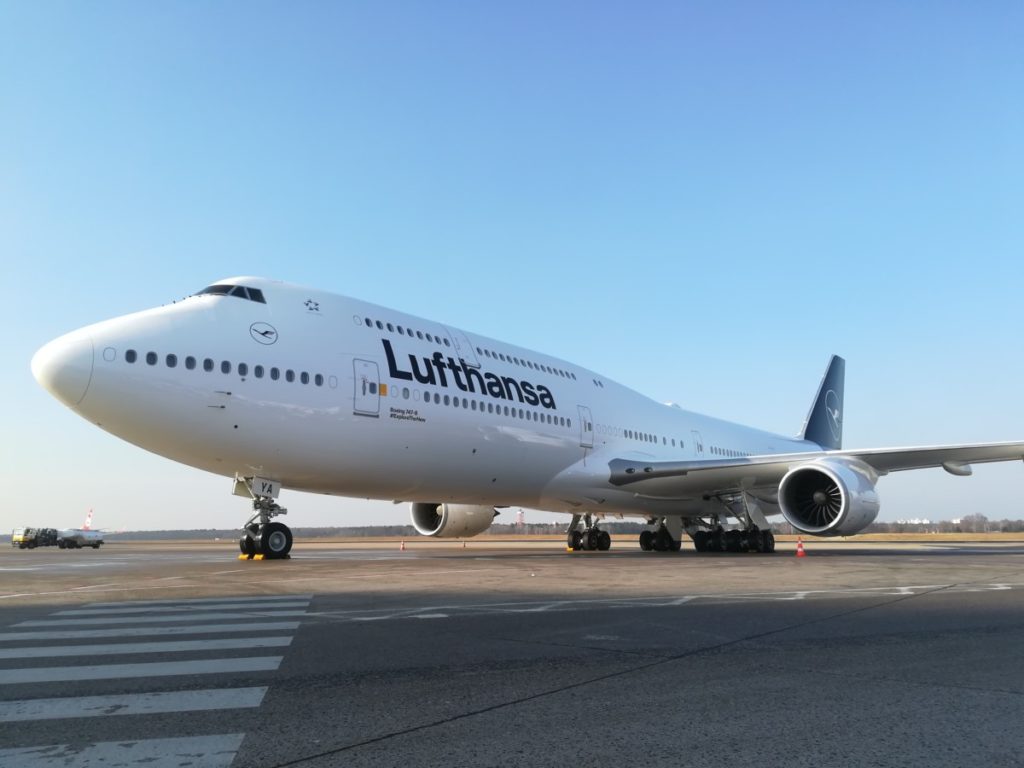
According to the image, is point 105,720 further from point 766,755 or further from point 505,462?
point 505,462

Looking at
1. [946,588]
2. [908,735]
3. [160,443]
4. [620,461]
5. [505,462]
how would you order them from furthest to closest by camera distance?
1. [620,461]
2. [505,462]
3. [160,443]
4. [946,588]
5. [908,735]

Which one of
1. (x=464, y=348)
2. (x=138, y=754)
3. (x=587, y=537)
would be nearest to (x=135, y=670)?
(x=138, y=754)

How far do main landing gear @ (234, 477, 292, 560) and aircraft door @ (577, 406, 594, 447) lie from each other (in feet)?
26.6

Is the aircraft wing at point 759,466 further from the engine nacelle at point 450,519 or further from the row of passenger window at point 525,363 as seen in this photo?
the engine nacelle at point 450,519

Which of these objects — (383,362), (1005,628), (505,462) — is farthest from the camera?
(505,462)

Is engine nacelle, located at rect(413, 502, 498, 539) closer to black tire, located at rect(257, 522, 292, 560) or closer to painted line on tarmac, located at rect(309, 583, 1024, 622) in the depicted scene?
black tire, located at rect(257, 522, 292, 560)

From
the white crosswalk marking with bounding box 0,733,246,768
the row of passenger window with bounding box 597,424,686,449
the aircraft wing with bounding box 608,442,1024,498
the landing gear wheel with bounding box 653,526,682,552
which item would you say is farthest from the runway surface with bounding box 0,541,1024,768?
the landing gear wheel with bounding box 653,526,682,552

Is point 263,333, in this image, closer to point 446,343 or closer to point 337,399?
point 337,399

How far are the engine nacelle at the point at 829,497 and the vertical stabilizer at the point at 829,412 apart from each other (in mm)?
15491

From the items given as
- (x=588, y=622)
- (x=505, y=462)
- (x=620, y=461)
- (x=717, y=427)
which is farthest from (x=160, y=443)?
(x=717, y=427)

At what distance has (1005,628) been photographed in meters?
6.24

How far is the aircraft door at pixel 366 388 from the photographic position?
47.9 ft

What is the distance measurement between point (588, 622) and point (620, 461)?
14.5m

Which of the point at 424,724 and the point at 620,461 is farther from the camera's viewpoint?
the point at 620,461
